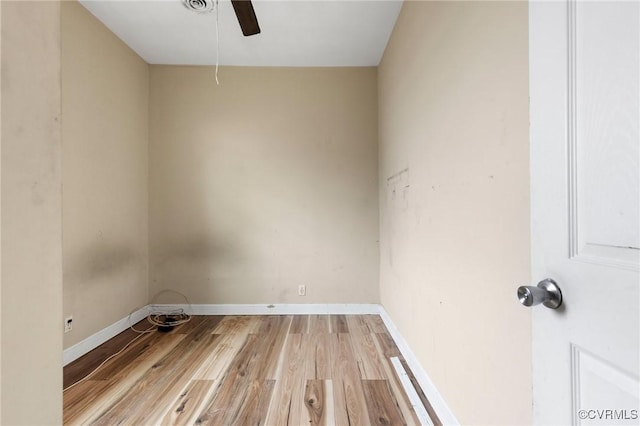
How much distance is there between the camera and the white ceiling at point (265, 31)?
2.18 metres

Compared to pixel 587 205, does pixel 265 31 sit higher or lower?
higher

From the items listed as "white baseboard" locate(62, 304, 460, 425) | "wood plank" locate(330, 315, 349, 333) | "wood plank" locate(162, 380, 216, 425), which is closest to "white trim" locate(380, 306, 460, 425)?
"white baseboard" locate(62, 304, 460, 425)

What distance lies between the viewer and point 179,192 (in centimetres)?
303

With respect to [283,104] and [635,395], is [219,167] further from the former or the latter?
[635,395]

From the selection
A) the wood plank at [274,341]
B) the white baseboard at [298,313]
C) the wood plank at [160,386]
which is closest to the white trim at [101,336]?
the white baseboard at [298,313]

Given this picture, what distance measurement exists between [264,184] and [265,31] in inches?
55.6

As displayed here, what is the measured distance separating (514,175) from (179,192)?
9.91 feet

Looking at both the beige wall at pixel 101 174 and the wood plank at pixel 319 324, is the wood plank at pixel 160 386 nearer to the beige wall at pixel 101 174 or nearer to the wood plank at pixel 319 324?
the beige wall at pixel 101 174

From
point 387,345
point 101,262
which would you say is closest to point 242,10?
point 101,262

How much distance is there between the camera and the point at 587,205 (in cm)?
51

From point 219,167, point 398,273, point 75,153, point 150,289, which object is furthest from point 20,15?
point 150,289

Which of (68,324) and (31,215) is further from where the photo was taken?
(68,324)

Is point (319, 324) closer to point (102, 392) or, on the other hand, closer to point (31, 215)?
point (102, 392)

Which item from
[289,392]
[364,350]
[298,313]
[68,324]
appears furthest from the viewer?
[298,313]
